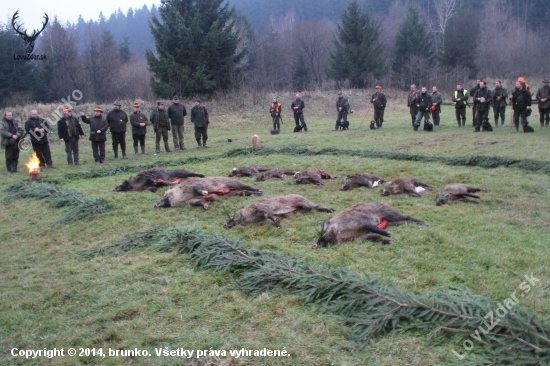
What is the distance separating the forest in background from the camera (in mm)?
36188

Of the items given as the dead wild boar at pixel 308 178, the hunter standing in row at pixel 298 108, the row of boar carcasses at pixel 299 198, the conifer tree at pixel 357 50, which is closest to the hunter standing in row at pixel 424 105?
the hunter standing in row at pixel 298 108

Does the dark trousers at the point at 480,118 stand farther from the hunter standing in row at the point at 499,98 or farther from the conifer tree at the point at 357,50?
the conifer tree at the point at 357,50

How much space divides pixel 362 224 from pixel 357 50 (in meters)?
36.3

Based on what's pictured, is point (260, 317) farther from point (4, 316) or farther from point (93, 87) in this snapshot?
point (93, 87)

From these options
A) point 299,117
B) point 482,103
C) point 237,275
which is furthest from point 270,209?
point 299,117

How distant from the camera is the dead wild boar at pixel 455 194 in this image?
Result: 725 centimetres

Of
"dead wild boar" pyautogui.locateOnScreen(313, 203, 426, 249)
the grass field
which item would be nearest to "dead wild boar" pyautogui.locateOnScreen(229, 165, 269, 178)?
the grass field

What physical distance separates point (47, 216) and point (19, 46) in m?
34.0

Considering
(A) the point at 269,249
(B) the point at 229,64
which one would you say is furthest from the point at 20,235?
(B) the point at 229,64

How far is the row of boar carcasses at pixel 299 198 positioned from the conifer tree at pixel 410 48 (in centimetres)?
3434

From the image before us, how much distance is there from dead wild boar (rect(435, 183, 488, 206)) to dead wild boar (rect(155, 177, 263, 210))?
11.0 feet

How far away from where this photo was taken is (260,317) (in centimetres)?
388

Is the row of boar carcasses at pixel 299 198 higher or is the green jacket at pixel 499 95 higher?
the green jacket at pixel 499 95

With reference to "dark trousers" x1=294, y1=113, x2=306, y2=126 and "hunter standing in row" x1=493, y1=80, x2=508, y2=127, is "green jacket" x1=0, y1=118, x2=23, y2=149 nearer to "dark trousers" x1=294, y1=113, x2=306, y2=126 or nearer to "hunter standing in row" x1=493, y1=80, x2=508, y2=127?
"dark trousers" x1=294, y1=113, x2=306, y2=126
